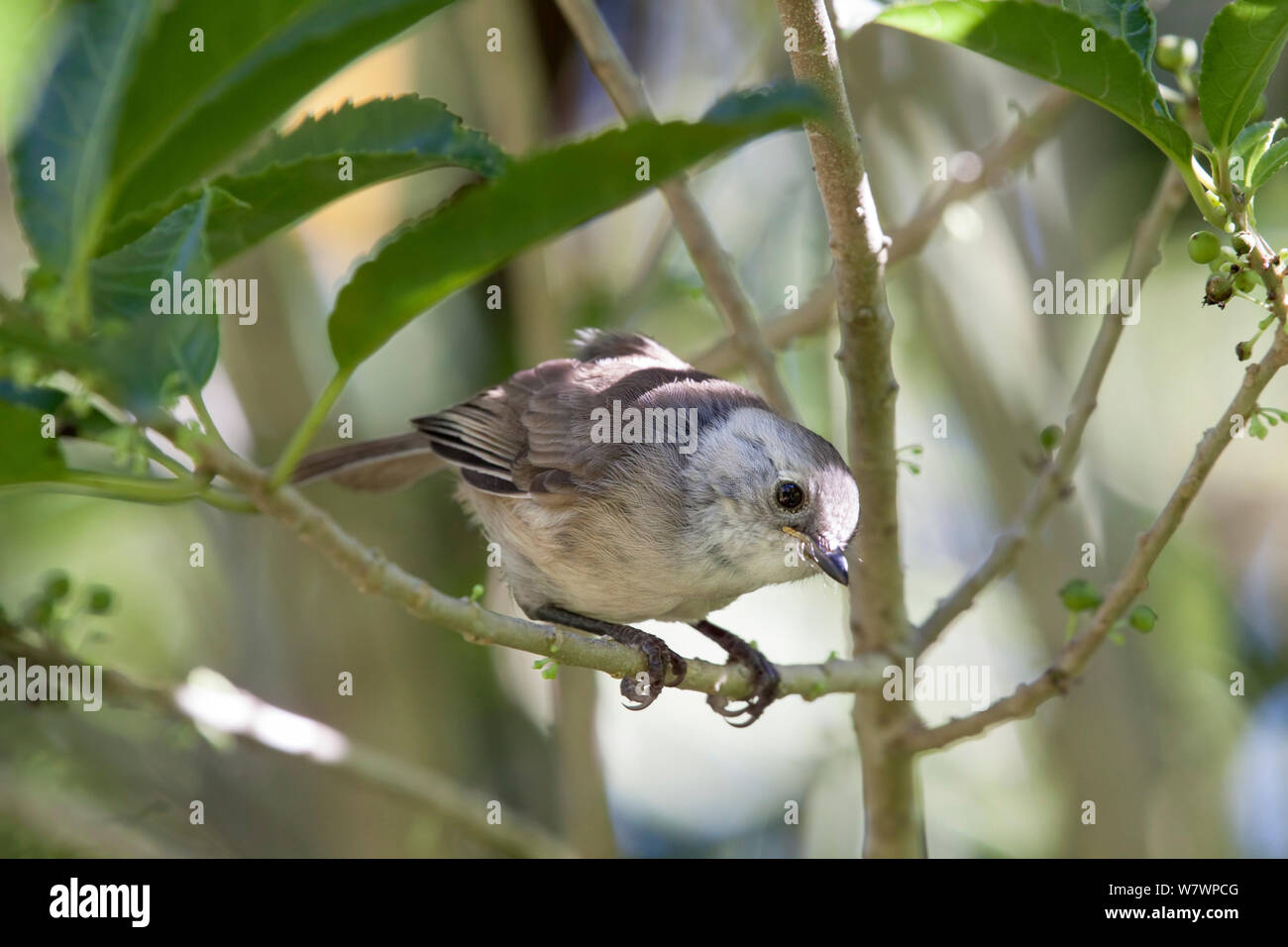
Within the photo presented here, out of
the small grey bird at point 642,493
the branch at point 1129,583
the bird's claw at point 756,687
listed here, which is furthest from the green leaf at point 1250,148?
the bird's claw at point 756,687

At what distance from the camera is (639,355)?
175 inches

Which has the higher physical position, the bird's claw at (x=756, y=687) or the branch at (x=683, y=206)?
the branch at (x=683, y=206)

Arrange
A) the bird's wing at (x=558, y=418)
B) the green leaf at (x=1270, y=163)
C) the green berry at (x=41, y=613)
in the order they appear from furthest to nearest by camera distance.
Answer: the bird's wing at (x=558, y=418), the green berry at (x=41, y=613), the green leaf at (x=1270, y=163)

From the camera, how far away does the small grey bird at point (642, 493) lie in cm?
360

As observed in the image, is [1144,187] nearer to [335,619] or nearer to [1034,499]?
[1034,499]

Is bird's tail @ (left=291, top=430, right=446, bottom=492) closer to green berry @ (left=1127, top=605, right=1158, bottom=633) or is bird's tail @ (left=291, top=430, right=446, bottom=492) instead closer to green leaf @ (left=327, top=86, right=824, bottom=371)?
green leaf @ (left=327, top=86, right=824, bottom=371)

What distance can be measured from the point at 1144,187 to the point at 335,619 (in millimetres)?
4628

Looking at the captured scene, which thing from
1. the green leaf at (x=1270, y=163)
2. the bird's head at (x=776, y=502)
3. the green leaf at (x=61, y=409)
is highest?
the green leaf at (x=1270, y=163)

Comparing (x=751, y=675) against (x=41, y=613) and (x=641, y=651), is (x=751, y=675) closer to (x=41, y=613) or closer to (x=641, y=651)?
(x=641, y=651)

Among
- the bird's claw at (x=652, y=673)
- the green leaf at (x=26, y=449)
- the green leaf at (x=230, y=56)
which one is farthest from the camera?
the bird's claw at (x=652, y=673)

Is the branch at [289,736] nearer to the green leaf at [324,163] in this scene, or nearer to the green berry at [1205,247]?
the green leaf at [324,163]

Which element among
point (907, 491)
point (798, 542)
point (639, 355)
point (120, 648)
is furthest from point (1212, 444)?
point (120, 648)

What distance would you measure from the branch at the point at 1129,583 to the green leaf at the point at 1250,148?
0.23 m

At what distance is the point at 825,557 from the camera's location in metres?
3.51
